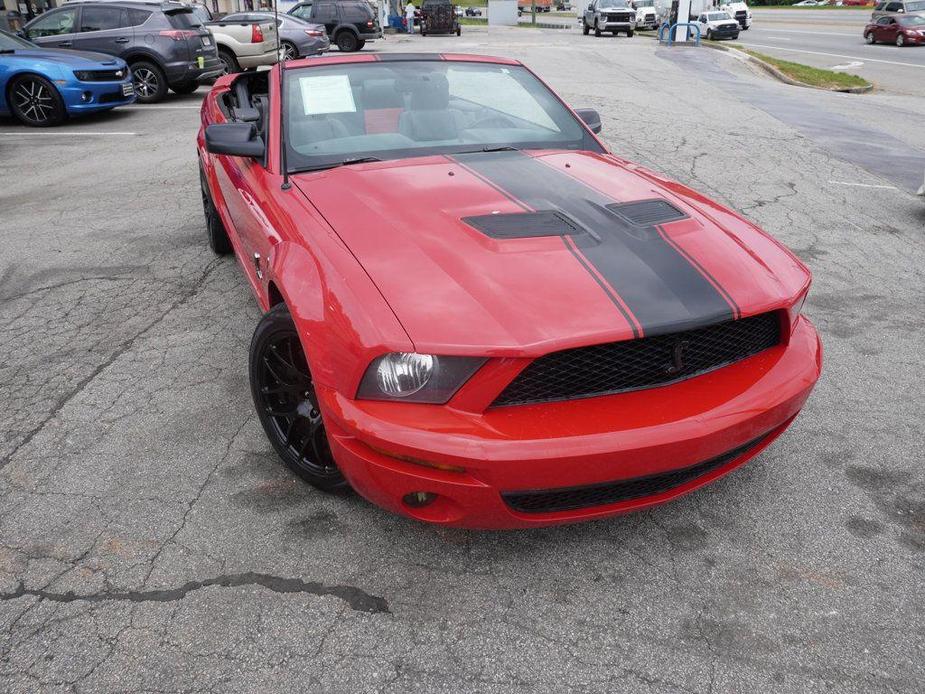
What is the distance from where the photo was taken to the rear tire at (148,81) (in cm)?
1235

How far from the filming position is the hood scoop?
255 centimetres

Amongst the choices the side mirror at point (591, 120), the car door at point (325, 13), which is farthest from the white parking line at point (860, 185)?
the car door at point (325, 13)

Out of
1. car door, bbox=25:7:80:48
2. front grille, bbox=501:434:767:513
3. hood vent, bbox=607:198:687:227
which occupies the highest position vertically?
car door, bbox=25:7:80:48

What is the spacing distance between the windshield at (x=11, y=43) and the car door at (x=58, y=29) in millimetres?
2047

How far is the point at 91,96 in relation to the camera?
10281 mm

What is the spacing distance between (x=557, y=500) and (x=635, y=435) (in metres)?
0.31

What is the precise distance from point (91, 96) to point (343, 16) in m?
16.6

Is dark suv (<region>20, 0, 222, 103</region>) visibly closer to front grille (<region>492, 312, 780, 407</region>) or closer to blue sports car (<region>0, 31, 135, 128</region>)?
blue sports car (<region>0, 31, 135, 128</region>)

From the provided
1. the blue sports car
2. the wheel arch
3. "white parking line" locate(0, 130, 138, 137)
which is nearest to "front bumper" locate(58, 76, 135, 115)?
the blue sports car

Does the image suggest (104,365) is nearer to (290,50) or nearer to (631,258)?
(631,258)

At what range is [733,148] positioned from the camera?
8.95 m

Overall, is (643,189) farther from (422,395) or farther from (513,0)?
(513,0)

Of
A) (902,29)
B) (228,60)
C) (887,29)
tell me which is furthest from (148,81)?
(887,29)

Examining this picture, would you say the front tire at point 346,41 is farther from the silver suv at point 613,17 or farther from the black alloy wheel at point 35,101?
the black alloy wheel at point 35,101
